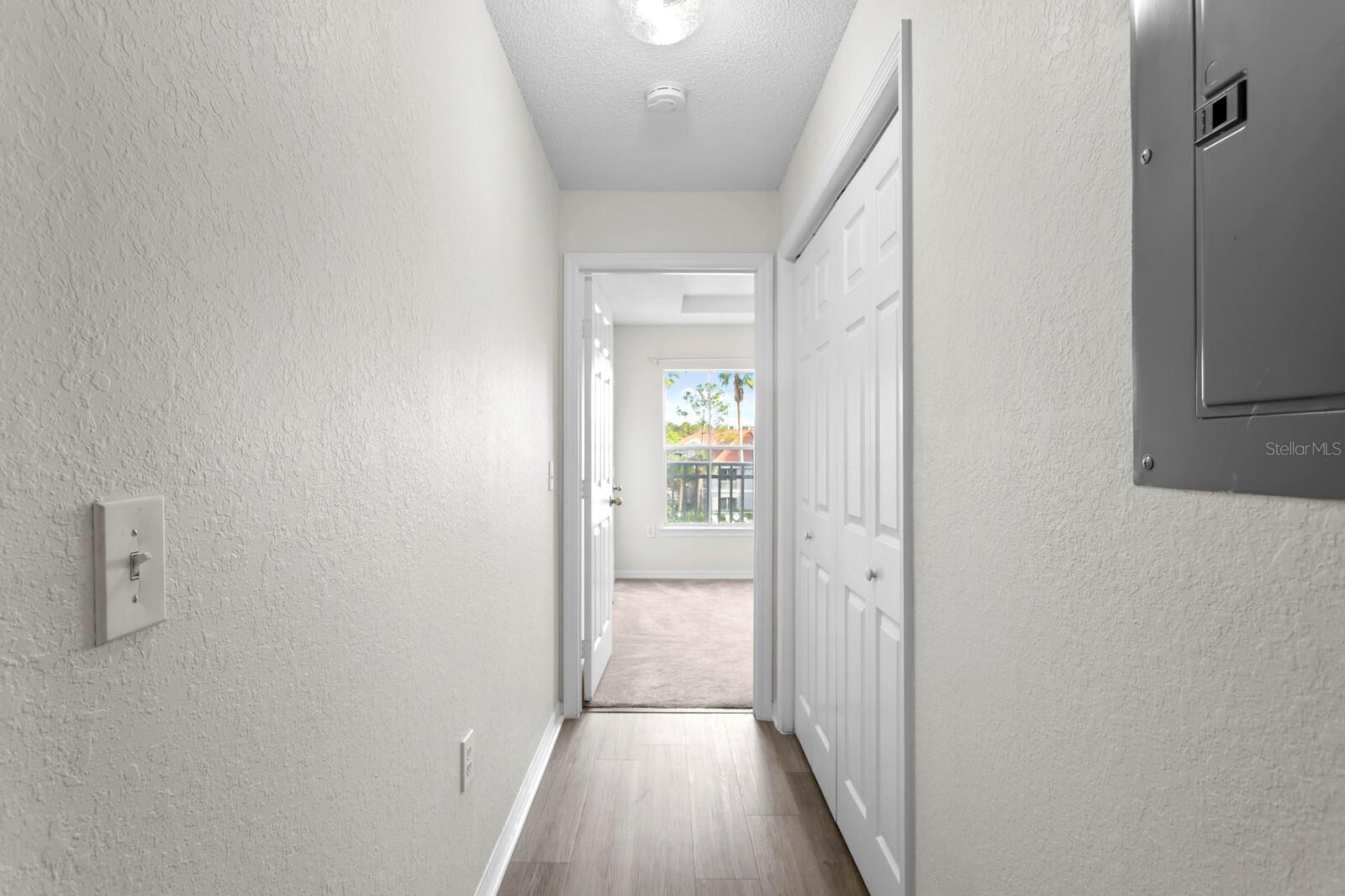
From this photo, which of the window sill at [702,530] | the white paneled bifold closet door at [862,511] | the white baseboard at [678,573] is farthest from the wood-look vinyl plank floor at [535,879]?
the window sill at [702,530]

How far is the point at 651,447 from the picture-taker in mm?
6680

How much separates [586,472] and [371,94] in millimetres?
2238

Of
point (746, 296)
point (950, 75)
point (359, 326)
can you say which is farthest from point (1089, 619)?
point (746, 296)

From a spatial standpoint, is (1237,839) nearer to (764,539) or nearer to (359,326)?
(359,326)

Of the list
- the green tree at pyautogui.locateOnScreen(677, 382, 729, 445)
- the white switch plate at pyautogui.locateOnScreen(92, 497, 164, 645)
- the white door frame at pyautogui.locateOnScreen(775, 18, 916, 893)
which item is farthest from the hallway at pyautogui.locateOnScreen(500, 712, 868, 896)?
the green tree at pyautogui.locateOnScreen(677, 382, 729, 445)

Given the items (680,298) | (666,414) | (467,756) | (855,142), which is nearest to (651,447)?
(666,414)

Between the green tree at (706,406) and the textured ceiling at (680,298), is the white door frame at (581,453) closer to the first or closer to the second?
the textured ceiling at (680,298)

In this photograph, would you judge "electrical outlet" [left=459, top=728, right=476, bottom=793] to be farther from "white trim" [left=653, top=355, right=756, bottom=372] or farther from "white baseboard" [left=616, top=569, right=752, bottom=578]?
"white trim" [left=653, top=355, right=756, bottom=372]

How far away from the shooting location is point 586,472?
331cm

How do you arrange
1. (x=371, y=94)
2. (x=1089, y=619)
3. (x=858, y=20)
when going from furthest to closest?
(x=858, y=20)
(x=371, y=94)
(x=1089, y=619)

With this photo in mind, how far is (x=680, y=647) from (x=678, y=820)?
196cm

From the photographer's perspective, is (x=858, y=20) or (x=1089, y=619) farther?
(x=858, y=20)

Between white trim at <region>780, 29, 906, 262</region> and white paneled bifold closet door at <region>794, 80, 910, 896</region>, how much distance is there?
0.15ft

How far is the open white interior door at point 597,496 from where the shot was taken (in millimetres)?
3326
